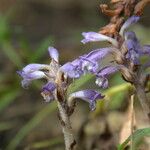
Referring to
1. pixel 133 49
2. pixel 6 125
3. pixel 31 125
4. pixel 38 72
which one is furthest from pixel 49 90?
pixel 6 125

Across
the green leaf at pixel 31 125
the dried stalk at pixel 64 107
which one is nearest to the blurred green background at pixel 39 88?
the green leaf at pixel 31 125

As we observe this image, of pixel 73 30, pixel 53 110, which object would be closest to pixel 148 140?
pixel 53 110

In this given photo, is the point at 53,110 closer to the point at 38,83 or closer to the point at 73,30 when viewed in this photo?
the point at 38,83

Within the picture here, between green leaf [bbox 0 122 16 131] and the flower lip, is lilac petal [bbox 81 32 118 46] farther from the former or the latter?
green leaf [bbox 0 122 16 131]

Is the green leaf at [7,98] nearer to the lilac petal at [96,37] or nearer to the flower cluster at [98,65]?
the flower cluster at [98,65]

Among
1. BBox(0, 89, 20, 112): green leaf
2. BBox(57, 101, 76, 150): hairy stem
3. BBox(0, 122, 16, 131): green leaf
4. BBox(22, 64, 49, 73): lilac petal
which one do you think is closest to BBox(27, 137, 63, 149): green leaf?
BBox(0, 122, 16, 131): green leaf

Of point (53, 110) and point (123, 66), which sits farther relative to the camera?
point (53, 110)
